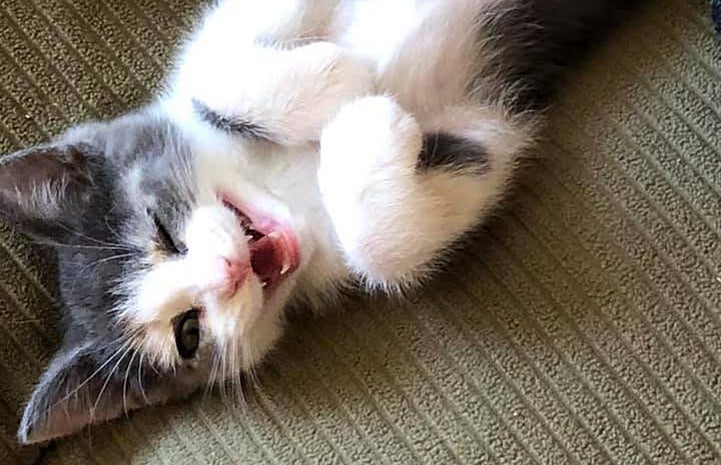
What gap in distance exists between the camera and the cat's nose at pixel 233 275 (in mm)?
1201

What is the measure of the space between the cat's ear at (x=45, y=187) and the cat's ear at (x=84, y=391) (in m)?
0.17

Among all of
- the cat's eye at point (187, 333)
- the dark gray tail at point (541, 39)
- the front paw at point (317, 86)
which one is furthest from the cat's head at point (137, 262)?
the dark gray tail at point (541, 39)

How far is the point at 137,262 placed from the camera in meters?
1.28

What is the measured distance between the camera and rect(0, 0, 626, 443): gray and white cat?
1241 millimetres

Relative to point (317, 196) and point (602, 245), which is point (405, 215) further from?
point (602, 245)

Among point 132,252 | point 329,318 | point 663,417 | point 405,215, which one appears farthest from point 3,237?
point 663,417

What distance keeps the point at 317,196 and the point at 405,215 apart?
143 millimetres

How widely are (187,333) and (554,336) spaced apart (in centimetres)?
45

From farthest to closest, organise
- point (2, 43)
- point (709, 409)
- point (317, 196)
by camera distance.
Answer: point (2, 43), point (317, 196), point (709, 409)

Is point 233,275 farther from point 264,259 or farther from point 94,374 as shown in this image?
point 94,374

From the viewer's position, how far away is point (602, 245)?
1.27 m

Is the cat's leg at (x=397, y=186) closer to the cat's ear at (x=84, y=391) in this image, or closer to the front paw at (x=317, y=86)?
the front paw at (x=317, y=86)

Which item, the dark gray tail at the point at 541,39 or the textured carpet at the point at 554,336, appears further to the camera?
the dark gray tail at the point at 541,39

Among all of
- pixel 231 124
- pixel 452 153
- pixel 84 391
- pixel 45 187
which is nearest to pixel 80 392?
pixel 84 391
